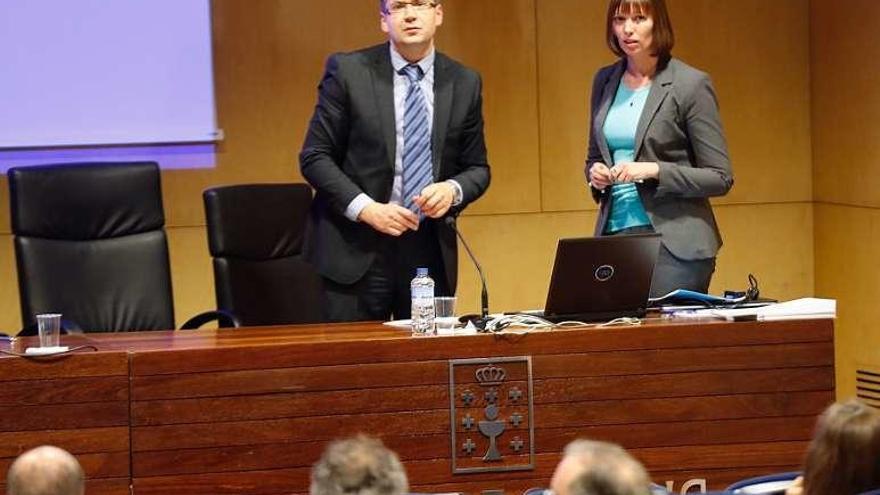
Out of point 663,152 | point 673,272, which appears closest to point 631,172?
point 663,152

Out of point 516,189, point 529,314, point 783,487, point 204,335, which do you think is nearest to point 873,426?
point 783,487

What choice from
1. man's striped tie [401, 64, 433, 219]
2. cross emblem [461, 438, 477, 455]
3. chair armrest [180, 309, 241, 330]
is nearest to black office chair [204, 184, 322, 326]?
→ chair armrest [180, 309, 241, 330]

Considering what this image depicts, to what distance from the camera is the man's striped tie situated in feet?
14.6

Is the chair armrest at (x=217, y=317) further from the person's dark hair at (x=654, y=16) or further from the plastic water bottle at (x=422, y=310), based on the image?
the person's dark hair at (x=654, y=16)

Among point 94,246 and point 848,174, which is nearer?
point 94,246

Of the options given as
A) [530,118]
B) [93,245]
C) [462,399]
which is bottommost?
[462,399]

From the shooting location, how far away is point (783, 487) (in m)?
2.88

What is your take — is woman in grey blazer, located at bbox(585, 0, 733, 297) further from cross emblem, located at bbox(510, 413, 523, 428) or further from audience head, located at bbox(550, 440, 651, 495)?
audience head, located at bbox(550, 440, 651, 495)

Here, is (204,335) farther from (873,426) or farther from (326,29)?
(326,29)

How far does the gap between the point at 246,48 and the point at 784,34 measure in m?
2.44

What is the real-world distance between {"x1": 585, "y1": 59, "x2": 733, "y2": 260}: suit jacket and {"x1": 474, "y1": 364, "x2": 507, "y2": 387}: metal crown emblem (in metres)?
0.85

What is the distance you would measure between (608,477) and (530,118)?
14.8 ft

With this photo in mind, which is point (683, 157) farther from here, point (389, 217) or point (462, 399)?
point (462, 399)

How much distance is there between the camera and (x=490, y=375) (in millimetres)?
3834
